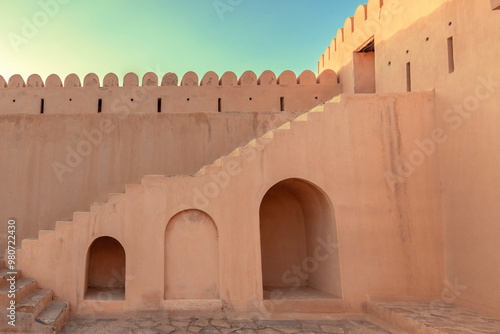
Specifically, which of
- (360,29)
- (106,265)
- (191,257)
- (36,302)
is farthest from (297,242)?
(360,29)

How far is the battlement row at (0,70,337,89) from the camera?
10.8 m

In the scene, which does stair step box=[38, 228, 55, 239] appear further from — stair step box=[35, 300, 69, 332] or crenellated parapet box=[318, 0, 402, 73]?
crenellated parapet box=[318, 0, 402, 73]

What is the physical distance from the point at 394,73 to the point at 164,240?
236 inches

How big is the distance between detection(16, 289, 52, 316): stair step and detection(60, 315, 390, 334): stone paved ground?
1.63ft

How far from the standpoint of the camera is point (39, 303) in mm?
5812

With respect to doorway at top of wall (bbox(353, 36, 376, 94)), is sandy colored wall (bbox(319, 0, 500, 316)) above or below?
below

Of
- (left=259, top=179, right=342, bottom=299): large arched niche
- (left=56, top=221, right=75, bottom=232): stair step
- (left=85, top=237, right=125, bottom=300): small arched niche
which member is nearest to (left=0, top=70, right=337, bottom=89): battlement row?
(left=259, top=179, right=342, bottom=299): large arched niche

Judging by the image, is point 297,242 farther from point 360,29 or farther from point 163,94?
point 360,29

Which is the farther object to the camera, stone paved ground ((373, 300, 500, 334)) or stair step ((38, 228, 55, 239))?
stair step ((38, 228, 55, 239))

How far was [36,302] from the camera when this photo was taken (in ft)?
18.8

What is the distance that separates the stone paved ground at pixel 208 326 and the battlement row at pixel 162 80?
21.3 feet

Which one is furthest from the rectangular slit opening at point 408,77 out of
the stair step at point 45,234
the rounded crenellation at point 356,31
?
the stair step at point 45,234

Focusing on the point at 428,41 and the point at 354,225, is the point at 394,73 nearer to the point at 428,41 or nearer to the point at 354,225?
the point at 428,41

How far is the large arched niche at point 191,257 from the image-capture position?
6.87m
